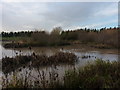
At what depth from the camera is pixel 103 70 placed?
4.78 metres

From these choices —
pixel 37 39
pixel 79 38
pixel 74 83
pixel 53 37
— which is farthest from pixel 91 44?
pixel 74 83

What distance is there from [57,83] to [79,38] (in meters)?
21.1

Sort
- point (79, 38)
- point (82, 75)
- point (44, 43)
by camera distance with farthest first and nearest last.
→ point (79, 38) → point (44, 43) → point (82, 75)

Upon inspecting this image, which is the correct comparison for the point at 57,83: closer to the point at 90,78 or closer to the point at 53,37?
the point at 90,78

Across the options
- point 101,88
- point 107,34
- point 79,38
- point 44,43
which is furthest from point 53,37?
point 101,88

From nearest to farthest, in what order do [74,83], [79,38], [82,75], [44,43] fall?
[74,83], [82,75], [44,43], [79,38]

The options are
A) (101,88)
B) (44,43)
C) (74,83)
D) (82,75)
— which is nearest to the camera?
(101,88)

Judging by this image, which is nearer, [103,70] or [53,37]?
[103,70]

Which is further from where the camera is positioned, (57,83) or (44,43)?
(44,43)

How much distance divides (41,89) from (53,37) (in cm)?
1918

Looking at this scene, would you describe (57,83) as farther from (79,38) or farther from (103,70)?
(79,38)

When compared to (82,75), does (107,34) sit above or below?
above

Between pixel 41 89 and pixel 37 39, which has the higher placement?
pixel 37 39

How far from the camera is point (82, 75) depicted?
3977mm
